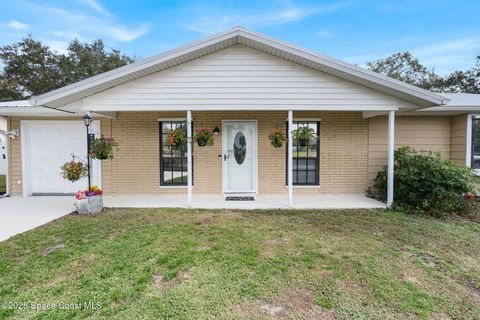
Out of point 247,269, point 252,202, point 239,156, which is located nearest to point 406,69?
point 239,156

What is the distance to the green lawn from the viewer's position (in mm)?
2324

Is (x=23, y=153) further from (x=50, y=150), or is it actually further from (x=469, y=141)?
(x=469, y=141)

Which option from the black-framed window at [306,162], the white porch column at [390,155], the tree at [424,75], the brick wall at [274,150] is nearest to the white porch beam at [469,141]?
the brick wall at [274,150]

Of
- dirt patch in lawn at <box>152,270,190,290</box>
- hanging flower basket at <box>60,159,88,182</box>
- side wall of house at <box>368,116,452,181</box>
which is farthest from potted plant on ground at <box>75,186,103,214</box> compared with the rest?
side wall of house at <box>368,116,452,181</box>

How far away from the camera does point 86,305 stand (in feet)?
7.68

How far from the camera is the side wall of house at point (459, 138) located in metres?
6.98

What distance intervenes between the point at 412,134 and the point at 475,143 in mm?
1493

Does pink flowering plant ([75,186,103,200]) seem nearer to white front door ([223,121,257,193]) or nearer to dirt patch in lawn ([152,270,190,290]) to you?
white front door ([223,121,257,193])

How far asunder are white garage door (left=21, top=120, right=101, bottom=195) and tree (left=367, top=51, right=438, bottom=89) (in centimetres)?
2353

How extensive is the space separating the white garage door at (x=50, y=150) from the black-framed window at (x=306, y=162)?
5.65m

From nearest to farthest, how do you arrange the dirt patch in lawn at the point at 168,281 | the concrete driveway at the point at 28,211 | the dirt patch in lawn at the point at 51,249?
the dirt patch in lawn at the point at 168,281 < the dirt patch in lawn at the point at 51,249 < the concrete driveway at the point at 28,211

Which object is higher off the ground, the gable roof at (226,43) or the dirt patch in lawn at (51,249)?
the gable roof at (226,43)

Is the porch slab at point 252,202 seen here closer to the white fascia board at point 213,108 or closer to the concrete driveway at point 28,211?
the concrete driveway at point 28,211

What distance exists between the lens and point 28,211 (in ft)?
18.7
